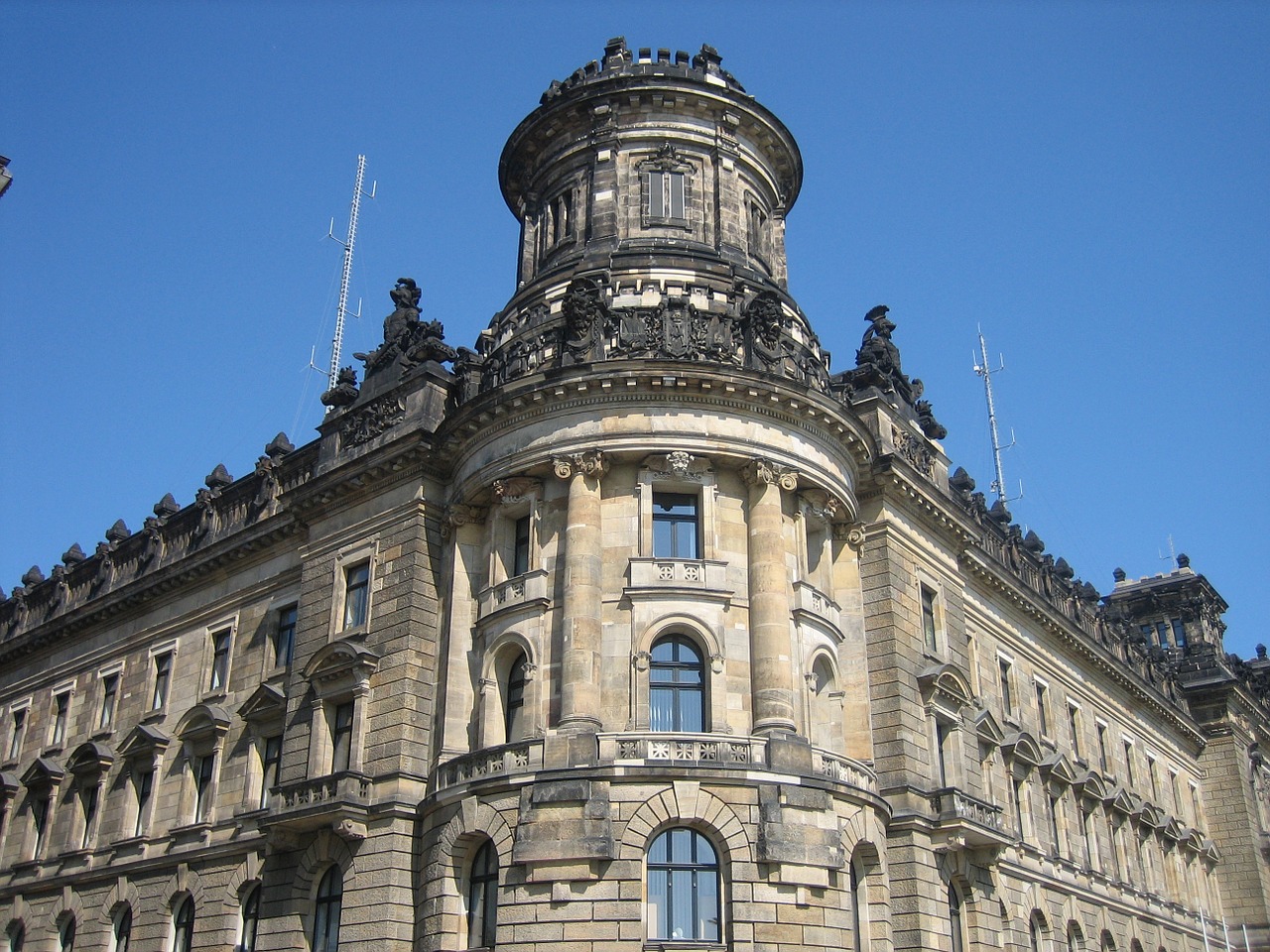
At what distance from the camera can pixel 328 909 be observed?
32.3 metres

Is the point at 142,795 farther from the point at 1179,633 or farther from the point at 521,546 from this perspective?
the point at 1179,633

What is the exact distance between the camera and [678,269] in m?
37.6

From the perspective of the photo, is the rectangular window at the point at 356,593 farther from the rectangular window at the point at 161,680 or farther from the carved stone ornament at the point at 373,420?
the rectangular window at the point at 161,680

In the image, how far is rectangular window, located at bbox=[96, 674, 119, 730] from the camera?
4428cm

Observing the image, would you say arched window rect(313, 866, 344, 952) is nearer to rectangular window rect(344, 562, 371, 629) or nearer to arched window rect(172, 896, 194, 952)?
arched window rect(172, 896, 194, 952)

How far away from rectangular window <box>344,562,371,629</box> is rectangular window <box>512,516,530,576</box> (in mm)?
4709

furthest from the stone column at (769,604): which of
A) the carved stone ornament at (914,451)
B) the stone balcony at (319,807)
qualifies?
the stone balcony at (319,807)

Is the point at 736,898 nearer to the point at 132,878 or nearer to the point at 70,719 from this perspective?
the point at 132,878

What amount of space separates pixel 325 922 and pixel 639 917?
9.52m

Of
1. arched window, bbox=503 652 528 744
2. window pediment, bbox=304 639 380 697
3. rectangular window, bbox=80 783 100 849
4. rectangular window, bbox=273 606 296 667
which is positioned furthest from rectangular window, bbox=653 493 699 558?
rectangular window, bbox=80 783 100 849

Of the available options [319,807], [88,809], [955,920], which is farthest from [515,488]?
[88,809]

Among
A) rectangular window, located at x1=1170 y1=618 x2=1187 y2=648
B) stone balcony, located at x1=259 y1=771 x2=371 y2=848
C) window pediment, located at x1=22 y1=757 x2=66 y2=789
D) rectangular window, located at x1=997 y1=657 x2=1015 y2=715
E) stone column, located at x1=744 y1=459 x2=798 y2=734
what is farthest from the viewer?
rectangular window, located at x1=1170 y1=618 x2=1187 y2=648

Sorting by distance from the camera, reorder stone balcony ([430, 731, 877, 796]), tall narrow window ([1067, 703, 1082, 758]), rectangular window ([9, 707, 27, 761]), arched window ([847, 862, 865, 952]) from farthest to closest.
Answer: rectangular window ([9, 707, 27, 761]) → tall narrow window ([1067, 703, 1082, 758]) → arched window ([847, 862, 865, 952]) → stone balcony ([430, 731, 877, 796])

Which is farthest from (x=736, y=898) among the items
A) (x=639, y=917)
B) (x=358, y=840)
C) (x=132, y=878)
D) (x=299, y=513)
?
(x=132, y=878)
